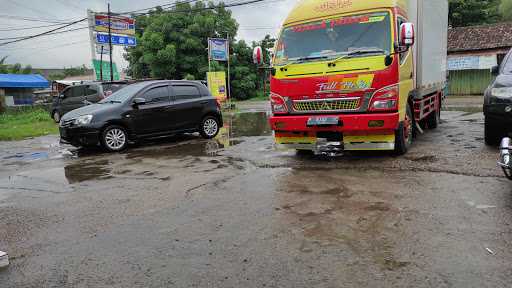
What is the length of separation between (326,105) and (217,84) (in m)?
17.8

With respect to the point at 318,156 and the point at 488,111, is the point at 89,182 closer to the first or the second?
the point at 318,156

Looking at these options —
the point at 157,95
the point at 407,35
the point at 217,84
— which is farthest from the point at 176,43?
the point at 407,35

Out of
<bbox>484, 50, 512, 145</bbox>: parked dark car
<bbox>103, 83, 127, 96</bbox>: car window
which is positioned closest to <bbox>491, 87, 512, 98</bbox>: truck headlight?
<bbox>484, 50, 512, 145</bbox>: parked dark car

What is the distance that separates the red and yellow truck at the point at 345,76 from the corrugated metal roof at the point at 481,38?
2229 centimetres

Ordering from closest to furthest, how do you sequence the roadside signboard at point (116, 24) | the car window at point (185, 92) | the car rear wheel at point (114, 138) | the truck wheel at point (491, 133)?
the truck wheel at point (491, 133)
the car rear wheel at point (114, 138)
the car window at point (185, 92)
the roadside signboard at point (116, 24)

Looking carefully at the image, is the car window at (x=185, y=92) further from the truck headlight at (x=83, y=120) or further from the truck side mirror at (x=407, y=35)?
the truck side mirror at (x=407, y=35)

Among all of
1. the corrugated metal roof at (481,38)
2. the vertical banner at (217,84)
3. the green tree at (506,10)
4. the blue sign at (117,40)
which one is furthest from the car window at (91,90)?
the green tree at (506,10)

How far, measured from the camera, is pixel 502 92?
7.05 meters

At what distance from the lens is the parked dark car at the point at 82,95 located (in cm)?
1501

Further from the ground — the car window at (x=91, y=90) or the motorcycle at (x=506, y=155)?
the car window at (x=91, y=90)

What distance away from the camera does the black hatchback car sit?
976 cm

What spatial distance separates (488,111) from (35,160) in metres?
9.16

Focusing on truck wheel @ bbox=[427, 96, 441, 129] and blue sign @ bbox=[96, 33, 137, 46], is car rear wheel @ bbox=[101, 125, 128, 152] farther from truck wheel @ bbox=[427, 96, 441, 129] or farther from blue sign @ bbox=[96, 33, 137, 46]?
blue sign @ bbox=[96, 33, 137, 46]

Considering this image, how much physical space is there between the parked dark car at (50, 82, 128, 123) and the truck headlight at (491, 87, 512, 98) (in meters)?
11.2
